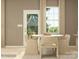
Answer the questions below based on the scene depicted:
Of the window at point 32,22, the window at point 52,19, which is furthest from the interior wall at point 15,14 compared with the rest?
the window at point 52,19

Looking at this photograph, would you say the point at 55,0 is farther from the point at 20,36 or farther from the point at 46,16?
the point at 20,36

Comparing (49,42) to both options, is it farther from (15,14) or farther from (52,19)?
(15,14)

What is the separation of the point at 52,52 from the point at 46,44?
0.45m

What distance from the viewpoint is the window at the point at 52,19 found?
8.98 metres

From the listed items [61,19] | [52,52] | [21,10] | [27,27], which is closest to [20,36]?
[27,27]

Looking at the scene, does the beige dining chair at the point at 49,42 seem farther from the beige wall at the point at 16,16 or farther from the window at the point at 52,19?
the beige wall at the point at 16,16

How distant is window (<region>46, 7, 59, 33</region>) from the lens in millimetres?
8977

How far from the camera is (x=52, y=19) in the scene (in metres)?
9.08

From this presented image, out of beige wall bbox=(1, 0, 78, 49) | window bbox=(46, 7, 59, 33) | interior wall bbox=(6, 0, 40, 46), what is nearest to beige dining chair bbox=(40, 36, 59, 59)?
window bbox=(46, 7, 59, 33)

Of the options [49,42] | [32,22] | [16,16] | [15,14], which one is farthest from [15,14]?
[49,42]

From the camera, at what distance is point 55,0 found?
898cm

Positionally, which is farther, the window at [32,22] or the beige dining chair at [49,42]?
the window at [32,22]

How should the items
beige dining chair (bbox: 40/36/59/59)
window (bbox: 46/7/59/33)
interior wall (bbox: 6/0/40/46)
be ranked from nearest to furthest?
1. beige dining chair (bbox: 40/36/59/59)
2. window (bbox: 46/7/59/33)
3. interior wall (bbox: 6/0/40/46)

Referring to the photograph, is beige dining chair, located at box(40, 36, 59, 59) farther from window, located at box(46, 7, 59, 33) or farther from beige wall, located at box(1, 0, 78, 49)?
beige wall, located at box(1, 0, 78, 49)
